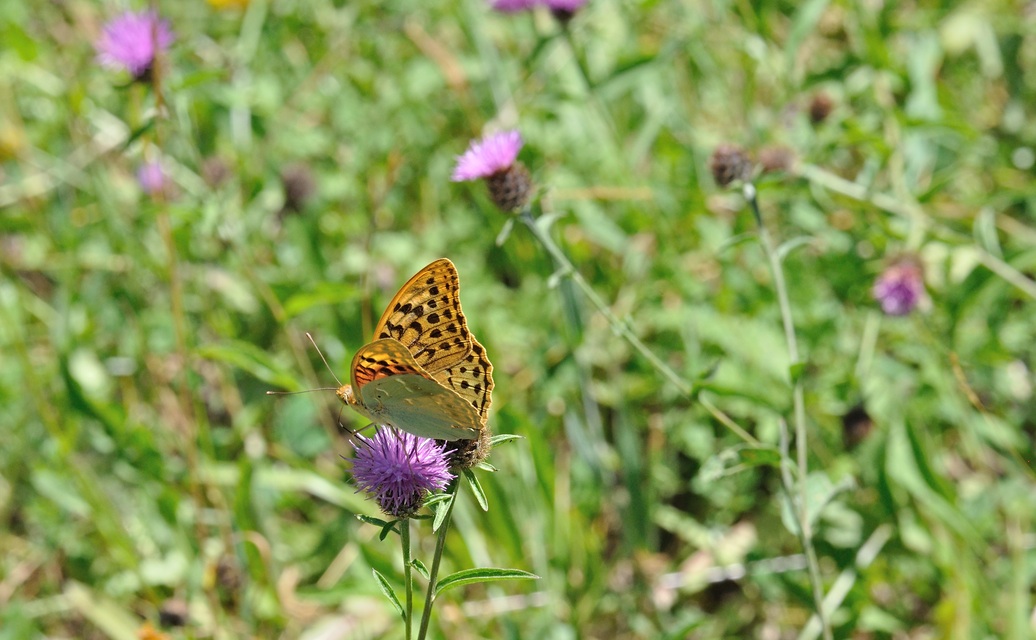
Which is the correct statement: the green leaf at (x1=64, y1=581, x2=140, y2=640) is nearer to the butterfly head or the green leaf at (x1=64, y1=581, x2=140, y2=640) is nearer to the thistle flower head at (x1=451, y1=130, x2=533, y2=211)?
the butterfly head

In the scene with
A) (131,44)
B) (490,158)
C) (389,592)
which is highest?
(131,44)

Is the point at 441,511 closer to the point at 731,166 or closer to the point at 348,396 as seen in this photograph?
the point at 348,396

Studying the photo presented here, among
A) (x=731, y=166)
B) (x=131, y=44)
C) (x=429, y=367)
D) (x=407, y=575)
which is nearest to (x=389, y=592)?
(x=407, y=575)

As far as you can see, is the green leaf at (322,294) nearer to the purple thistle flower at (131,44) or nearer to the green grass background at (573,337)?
the green grass background at (573,337)

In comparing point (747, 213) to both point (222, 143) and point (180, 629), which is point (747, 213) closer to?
point (180, 629)

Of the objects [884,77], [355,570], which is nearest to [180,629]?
[355,570]

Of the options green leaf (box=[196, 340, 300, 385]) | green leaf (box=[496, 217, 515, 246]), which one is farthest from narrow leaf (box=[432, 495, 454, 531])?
green leaf (box=[196, 340, 300, 385])
